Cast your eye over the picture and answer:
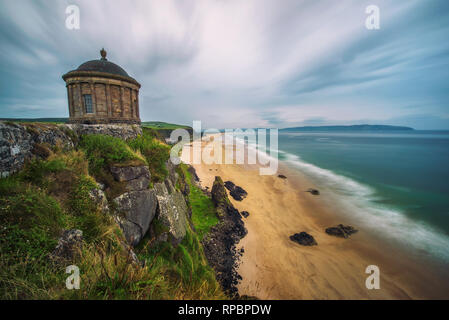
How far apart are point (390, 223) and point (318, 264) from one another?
12.2 meters

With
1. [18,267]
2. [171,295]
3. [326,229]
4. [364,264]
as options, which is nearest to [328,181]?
[326,229]

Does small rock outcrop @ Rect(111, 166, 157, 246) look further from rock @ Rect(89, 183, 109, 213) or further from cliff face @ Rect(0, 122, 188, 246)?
rock @ Rect(89, 183, 109, 213)

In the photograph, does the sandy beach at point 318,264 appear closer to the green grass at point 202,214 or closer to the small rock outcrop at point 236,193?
the small rock outcrop at point 236,193

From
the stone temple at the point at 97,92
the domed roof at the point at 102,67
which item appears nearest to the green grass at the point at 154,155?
the stone temple at the point at 97,92

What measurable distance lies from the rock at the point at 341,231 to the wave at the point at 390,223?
239 cm

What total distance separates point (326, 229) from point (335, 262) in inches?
150

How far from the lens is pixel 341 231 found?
44.6 ft

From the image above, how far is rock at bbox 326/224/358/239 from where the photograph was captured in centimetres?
1335

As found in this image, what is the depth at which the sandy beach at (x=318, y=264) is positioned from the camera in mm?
8852

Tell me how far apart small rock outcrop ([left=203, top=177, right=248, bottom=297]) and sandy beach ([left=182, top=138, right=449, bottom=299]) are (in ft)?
1.75

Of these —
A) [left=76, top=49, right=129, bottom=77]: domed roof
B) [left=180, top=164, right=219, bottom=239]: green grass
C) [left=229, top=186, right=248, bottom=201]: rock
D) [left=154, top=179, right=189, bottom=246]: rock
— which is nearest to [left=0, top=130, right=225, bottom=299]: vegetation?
[left=154, top=179, right=189, bottom=246]: rock
